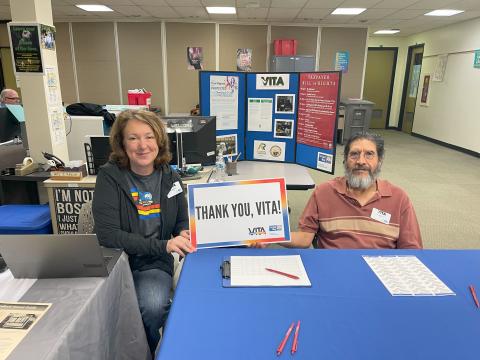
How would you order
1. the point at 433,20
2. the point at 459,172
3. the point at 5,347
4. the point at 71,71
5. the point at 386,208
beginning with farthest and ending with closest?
the point at 71,71 → the point at 433,20 → the point at 459,172 → the point at 386,208 → the point at 5,347

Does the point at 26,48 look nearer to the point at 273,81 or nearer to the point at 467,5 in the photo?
the point at 273,81

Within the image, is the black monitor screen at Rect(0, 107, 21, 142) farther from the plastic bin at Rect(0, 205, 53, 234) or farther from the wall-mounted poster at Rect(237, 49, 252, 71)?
the wall-mounted poster at Rect(237, 49, 252, 71)

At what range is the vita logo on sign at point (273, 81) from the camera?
2.84 metres

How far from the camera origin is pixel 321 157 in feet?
9.09

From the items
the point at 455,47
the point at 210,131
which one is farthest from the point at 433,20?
the point at 210,131

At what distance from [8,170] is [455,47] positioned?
8.76m

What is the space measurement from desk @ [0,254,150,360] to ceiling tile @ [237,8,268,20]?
6.51m

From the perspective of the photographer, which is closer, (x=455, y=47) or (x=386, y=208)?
(x=386, y=208)

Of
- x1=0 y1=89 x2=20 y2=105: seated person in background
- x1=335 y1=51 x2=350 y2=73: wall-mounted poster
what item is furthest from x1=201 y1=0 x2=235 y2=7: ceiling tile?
x1=0 y1=89 x2=20 y2=105: seated person in background

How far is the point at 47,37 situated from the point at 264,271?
298cm

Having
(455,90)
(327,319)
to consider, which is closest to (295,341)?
(327,319)

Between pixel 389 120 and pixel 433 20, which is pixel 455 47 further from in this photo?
pixel 389 120

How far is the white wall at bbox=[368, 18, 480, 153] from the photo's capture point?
7004 millimetres

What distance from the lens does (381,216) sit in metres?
1.65
